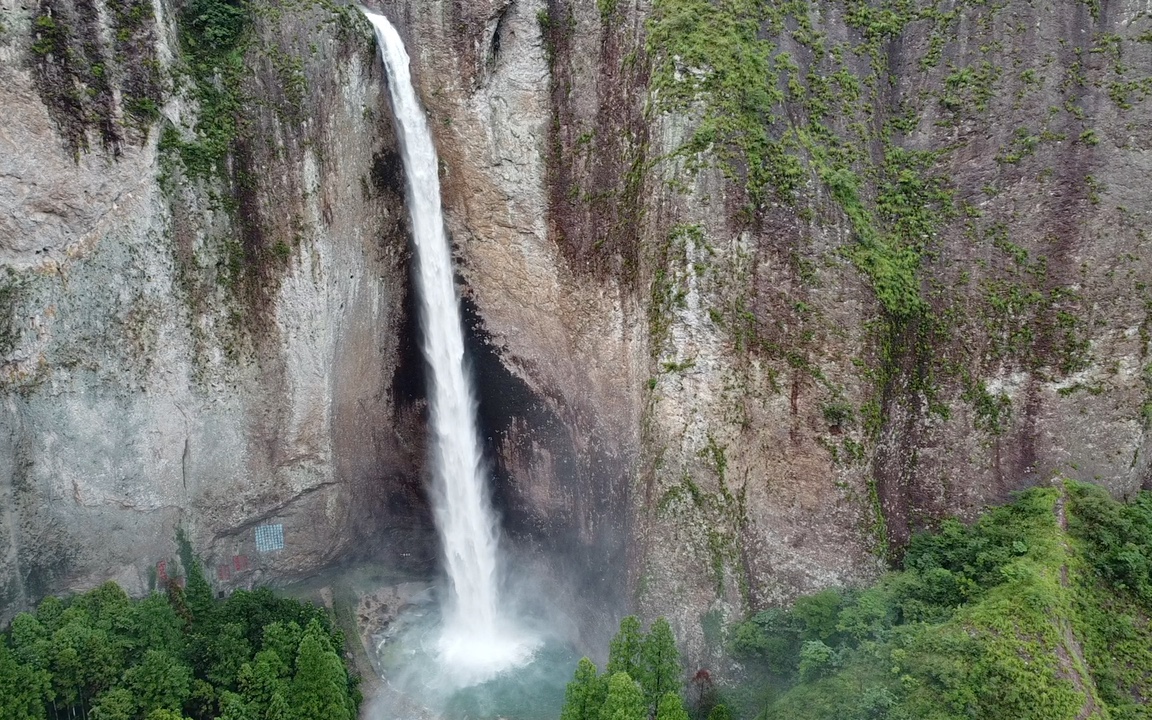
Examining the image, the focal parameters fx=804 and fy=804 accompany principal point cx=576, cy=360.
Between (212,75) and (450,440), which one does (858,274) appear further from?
(212,75)

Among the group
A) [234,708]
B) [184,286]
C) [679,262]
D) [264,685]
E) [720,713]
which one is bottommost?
[720,713]

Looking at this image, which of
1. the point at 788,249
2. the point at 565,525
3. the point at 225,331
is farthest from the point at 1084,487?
the point at 225,331

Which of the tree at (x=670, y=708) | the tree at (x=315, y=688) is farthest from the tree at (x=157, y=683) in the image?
the tree at (x=670, y=708)

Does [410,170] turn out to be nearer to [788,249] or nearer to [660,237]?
[660,237]

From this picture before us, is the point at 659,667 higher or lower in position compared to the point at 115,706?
lower

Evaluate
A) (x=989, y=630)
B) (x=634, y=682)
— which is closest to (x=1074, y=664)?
(x=989, y=630)

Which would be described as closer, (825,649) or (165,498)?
(825,649)

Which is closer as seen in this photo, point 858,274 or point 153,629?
point 858,274

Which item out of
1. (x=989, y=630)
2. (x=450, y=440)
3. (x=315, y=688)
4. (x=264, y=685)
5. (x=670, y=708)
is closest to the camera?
(x=989, y=630)
